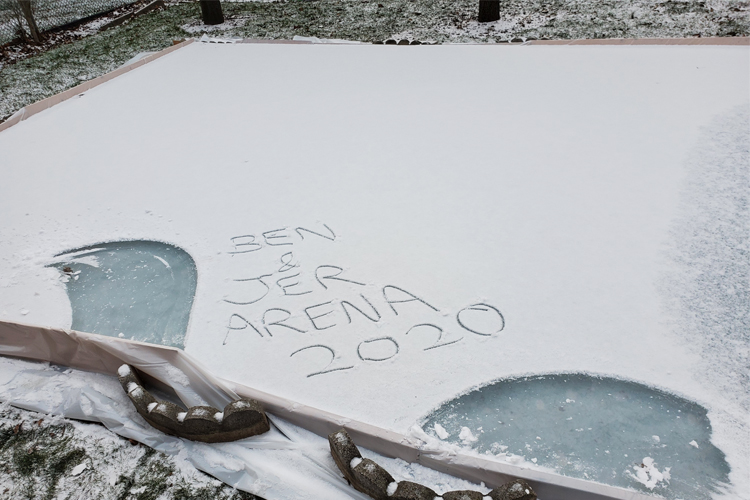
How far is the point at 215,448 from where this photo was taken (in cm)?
180

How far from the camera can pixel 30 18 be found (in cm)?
723

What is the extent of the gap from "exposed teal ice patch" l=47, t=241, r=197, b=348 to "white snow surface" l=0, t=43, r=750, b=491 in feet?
0.25

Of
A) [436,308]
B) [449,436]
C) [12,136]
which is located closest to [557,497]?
[449,436]

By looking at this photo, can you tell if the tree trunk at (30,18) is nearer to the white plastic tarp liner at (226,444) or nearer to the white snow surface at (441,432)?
the white plastic tarp liner at (226,444)

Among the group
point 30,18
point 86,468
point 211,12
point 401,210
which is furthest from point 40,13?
point 86,468

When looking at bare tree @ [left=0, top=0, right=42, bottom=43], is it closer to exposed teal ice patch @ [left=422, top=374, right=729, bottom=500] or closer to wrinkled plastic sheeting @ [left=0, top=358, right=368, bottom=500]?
wrinkled plastic sheeting @ [left=0, top=358, right=368, bottom=500]

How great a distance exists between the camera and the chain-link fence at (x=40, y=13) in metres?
7.16

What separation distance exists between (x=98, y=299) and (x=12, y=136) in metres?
2.67

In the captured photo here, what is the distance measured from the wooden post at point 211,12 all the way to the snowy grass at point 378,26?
0.13 meters

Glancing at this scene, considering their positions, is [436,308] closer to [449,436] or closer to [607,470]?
[449,436]

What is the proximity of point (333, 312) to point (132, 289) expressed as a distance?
108cm

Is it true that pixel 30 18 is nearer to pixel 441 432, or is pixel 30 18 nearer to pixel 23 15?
pixel 23 15

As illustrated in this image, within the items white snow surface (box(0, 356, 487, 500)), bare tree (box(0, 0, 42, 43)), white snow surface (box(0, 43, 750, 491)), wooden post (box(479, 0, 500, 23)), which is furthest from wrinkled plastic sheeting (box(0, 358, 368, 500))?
bare tree (box(0, 0, 42, 43))

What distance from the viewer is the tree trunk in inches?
278
